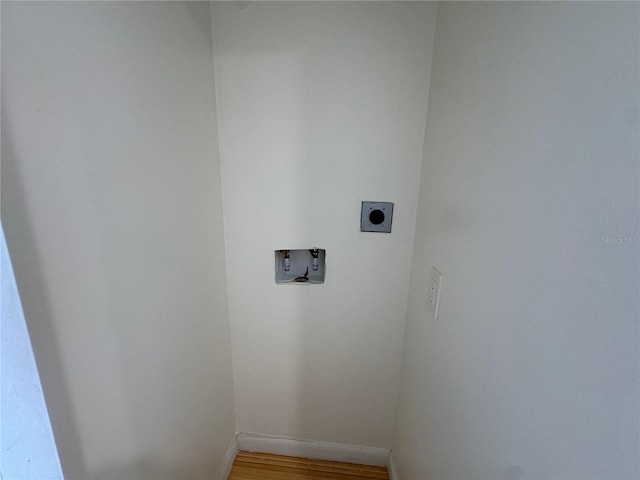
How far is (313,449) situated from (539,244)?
1519mm

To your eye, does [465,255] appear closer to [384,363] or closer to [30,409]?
[384,363]

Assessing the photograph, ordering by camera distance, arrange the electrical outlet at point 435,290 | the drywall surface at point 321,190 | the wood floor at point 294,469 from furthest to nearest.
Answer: the wood floor at point 294,469
the drywall surface at point 321,190
the electrical outlet at point 435,290

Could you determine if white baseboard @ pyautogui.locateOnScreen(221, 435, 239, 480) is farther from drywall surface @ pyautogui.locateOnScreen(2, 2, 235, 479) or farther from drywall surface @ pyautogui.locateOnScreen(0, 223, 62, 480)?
drywall surface @ pyautogui.locateOnScreen(0, 223, 62, 480)

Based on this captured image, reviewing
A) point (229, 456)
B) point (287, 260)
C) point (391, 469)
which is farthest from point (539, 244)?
point (229, 456)

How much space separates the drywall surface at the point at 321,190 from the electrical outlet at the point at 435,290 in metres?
0.26

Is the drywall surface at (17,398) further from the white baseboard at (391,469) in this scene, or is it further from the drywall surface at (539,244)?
the white baseboard at (391,469)

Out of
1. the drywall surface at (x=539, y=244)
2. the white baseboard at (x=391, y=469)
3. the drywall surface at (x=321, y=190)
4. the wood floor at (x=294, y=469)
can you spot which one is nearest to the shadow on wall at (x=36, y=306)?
the drywall surface at (x=321, y=190)

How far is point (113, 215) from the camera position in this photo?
23.5 inches

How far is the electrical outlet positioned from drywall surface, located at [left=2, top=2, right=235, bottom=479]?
82 cm

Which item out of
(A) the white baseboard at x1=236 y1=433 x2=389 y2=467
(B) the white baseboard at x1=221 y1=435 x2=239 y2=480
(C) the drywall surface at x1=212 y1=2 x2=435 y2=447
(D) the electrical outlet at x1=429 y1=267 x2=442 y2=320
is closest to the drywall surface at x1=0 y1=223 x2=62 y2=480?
(C) the drywall surface at x1=212 y1=2 x2=435 y2=447

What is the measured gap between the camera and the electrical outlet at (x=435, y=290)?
848 millimetres

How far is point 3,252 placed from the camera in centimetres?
38

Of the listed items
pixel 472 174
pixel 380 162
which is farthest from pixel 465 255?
pixel 380 162

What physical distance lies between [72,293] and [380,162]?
99 cm
